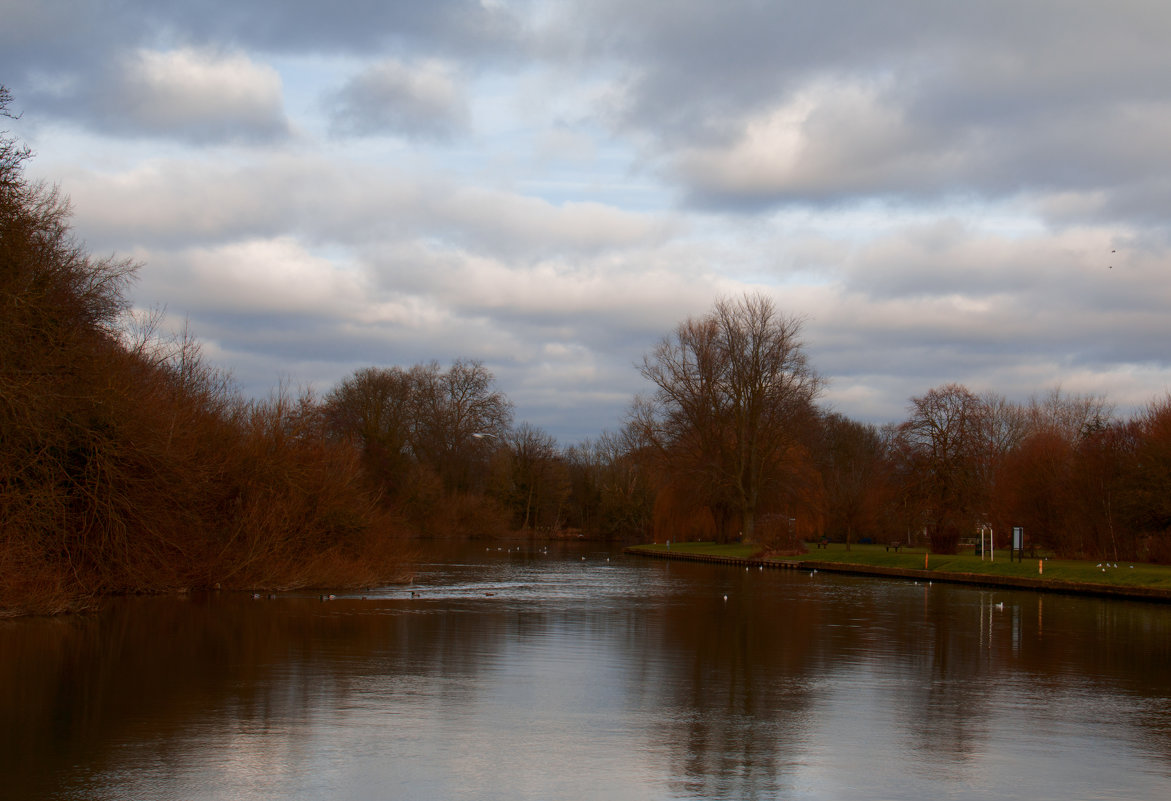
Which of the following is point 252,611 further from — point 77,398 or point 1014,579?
point 1014,579

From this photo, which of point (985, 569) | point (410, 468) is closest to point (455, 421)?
point (410, 468)

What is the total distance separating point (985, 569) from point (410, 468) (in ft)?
144

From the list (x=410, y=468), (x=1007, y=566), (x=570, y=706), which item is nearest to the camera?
(x=570, y=706)

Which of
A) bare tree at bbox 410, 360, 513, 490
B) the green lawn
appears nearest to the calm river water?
the green lawn

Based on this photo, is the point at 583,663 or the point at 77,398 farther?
the point at 77,398

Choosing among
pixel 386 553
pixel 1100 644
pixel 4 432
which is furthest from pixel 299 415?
pixel 1100 644

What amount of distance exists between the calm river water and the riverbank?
325 inches

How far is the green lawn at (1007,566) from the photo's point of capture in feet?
104

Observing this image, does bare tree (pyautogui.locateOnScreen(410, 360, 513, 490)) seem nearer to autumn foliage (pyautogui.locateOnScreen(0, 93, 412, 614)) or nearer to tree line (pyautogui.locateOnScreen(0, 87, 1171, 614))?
tree line (pyautogui.locateOnScreen(0, 87, 1171, 614))

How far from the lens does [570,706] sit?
39.0ft

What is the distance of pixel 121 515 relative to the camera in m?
23.3

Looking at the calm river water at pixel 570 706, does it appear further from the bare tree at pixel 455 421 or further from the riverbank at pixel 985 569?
the bare tree at pixel 455 421

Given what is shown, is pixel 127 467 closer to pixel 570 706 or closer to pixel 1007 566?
pixel 570 706

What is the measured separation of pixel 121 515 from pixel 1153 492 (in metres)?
32.9
